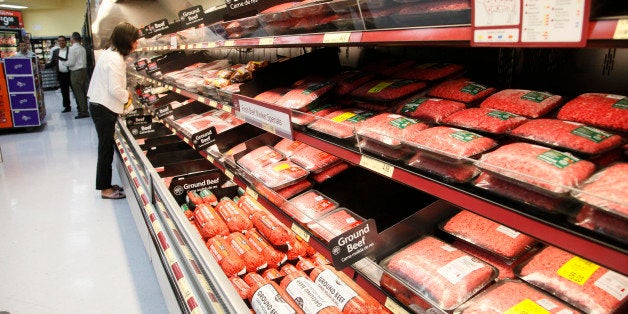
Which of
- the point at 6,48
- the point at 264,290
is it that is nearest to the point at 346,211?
the point at 264,290

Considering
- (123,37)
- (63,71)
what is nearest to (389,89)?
(123,37)

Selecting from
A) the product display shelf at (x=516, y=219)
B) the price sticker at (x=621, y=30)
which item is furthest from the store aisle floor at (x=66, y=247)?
the price sticker at (x=621, y=30)

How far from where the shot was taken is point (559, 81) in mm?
1544

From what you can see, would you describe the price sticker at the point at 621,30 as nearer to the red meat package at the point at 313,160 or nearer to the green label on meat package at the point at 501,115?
the green label on meat package at the point at 501,115

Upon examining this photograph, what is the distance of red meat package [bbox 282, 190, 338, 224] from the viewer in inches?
68.0

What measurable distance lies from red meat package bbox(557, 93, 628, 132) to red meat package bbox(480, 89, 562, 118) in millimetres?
69

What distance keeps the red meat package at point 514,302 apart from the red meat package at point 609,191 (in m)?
0.38

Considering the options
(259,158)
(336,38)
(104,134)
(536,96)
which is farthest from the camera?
(104,134)

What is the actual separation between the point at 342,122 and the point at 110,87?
326 centimetres

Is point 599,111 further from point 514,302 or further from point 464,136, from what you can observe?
point 514,302

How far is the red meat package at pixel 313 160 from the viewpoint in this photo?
6.80 ft

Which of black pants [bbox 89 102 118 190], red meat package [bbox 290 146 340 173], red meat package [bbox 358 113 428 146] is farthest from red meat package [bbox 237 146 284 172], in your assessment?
black pants [bbox 89 102 118 190]

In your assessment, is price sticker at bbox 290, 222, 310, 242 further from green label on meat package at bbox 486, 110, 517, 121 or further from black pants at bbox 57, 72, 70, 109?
black pants at bbox 57, 72, 70, 109

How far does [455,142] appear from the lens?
1243mm
